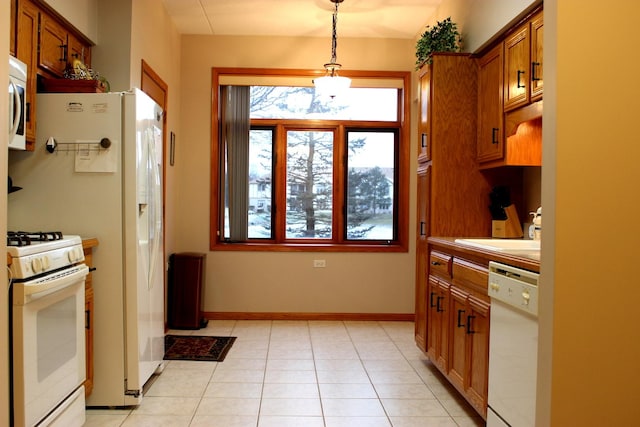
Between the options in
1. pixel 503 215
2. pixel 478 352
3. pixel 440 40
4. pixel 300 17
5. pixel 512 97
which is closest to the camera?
pixel 478 352

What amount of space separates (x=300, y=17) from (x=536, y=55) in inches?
97.4

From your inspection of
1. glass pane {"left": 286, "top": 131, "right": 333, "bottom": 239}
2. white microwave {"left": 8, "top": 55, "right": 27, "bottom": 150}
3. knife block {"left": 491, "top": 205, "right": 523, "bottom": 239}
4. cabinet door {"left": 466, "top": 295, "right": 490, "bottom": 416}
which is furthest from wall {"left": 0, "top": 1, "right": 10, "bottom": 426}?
glass pane {"left": 286, "top": 131, "right": 333, "bottom": 239}

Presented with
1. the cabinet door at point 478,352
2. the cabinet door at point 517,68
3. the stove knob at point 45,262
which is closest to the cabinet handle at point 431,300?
the cabinet door at point 478,352

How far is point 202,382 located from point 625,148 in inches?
111

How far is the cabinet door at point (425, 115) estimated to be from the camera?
146 inches

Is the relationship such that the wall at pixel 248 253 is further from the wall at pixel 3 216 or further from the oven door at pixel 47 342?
the wall at pixel 3 216

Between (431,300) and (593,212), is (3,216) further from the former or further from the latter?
(431,300)

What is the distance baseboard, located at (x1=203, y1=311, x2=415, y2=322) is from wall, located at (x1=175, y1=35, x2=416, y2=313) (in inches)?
2.0

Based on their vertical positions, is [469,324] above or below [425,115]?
below

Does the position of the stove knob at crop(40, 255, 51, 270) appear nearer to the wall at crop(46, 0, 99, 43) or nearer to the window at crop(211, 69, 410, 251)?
the wall at crop(46, 0, 99, 43)

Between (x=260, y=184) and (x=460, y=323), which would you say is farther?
(x=260, y=184)

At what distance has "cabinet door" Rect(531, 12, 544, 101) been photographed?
9.11 feet

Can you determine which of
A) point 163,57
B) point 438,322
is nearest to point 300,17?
point 163,57

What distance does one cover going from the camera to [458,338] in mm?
2986
